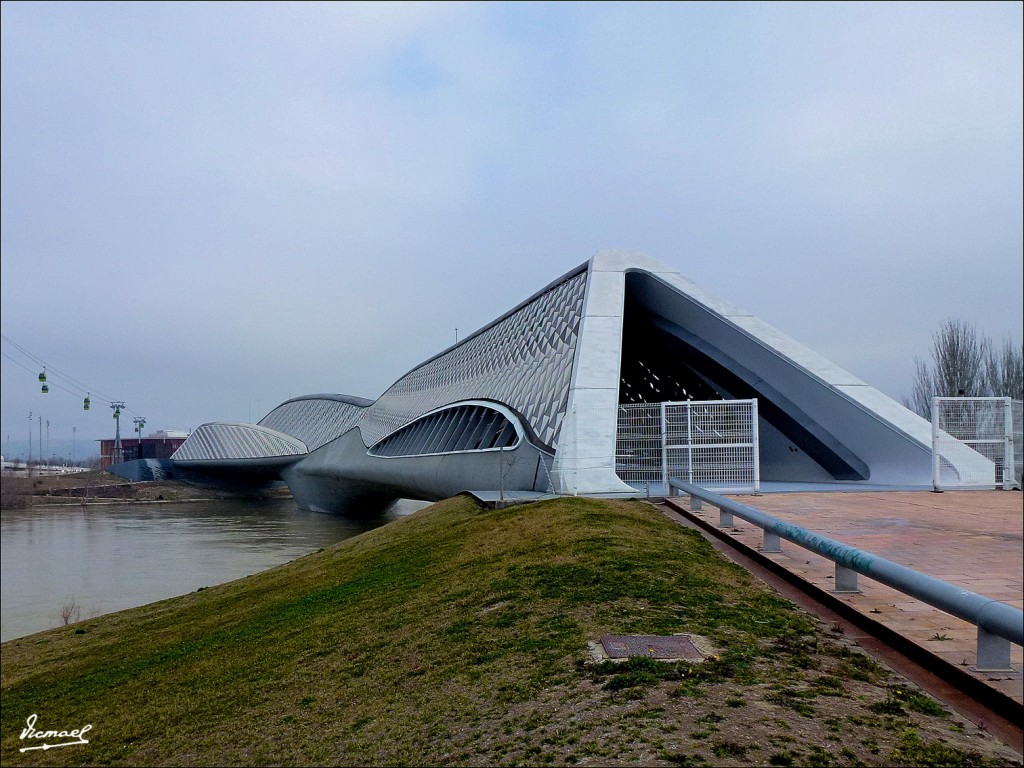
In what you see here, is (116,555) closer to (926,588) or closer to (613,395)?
(613,395)

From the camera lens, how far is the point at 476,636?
6.22 meters

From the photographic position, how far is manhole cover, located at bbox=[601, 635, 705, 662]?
522 cm

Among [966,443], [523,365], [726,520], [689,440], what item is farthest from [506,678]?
[523,365]

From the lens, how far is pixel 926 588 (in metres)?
4.86

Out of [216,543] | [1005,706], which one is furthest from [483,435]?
[1005,706]

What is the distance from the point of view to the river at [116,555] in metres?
5.18

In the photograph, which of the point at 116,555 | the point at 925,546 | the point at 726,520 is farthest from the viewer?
the point at 116,555

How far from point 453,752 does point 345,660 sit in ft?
8.24

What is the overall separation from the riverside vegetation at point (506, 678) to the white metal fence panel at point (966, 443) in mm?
8264

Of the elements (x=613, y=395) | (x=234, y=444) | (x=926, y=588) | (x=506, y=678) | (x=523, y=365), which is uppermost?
(x=523, y=365)

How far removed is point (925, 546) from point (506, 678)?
16.1 feet

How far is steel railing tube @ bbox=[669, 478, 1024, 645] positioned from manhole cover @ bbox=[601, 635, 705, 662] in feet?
4.61

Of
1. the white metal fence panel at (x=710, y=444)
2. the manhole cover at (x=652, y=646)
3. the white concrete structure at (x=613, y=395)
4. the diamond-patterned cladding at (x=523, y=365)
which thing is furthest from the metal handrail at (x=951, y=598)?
the diamond-patterned cladding at (x=523, y=365)

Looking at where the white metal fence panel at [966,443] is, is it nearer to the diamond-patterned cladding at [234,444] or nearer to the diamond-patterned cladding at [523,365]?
the diamond-patterned cladding at [523,365]
